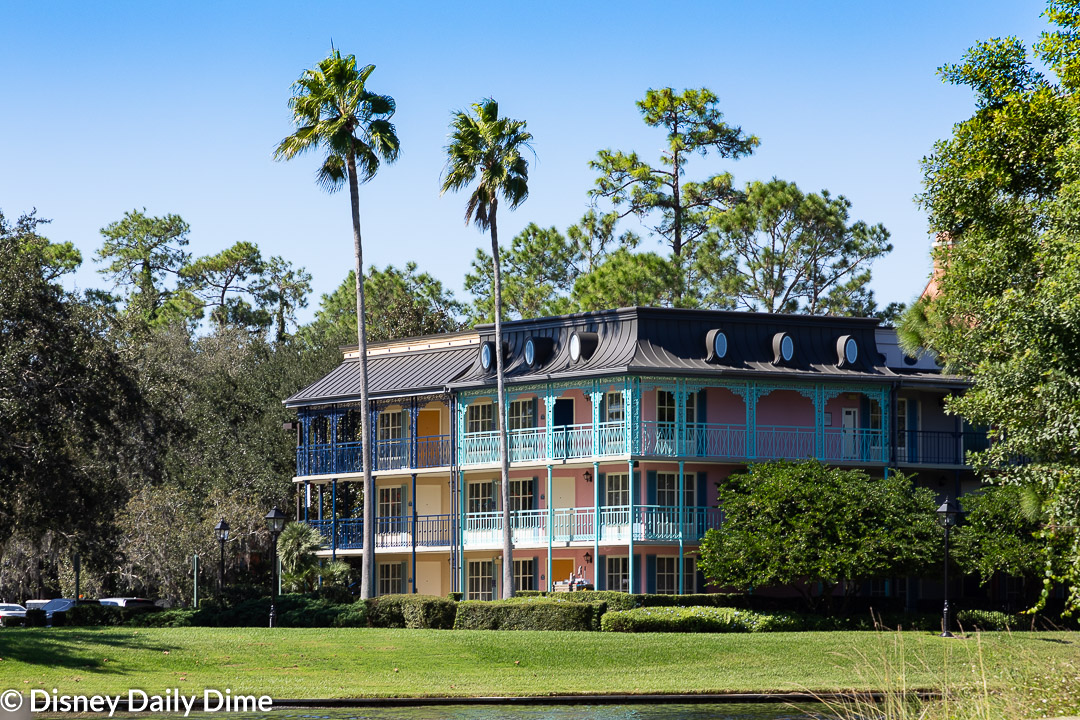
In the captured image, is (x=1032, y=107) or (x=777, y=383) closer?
(x=1032, y=107)

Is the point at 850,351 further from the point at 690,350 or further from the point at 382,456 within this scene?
the point at 382,456

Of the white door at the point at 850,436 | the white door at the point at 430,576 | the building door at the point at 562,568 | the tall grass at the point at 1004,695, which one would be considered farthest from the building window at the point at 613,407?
the tall grass at the point at 1004,695

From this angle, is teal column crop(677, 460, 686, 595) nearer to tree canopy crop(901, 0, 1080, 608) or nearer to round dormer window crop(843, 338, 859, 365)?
round dormer window crop(843, 338, 859, 365)

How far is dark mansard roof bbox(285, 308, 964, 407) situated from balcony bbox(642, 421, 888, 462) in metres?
1.57

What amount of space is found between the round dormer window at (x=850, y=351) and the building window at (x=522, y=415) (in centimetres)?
913

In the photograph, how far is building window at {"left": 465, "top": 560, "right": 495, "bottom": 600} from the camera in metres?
47.3

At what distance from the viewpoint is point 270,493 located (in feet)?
190

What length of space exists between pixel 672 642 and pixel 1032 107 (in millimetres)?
12870

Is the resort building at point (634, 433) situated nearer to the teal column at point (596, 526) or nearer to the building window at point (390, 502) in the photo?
the teal column at point (596, 526)

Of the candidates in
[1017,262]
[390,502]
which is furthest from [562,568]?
[1017,262]

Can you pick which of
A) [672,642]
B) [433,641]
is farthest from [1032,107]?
[433,641]

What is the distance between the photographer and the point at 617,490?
1736 inches

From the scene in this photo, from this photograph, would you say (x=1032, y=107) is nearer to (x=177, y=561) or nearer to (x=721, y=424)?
(x=721, y=424)

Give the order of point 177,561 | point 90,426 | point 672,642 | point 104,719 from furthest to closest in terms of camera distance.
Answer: point 177,561, point 90,426, point 672,642, point 104,719
